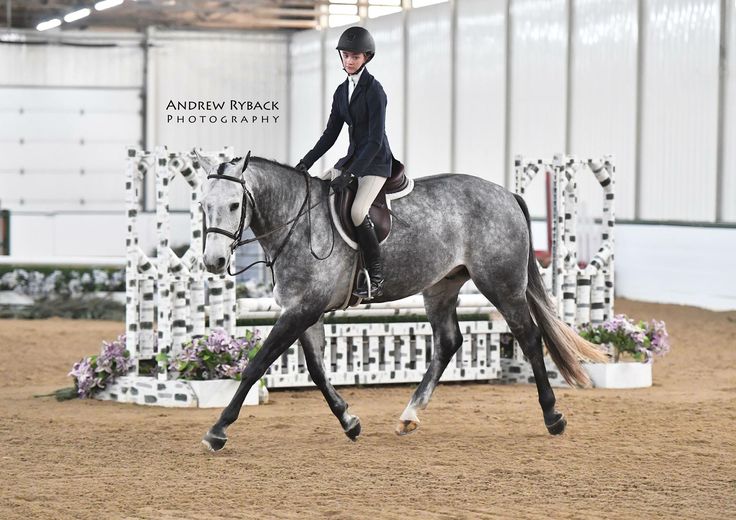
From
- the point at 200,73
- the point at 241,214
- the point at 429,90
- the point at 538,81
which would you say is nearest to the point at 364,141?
the point at 241,214

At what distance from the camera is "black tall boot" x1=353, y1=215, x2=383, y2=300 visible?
21.7 feet

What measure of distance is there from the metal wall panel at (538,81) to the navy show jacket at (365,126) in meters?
12.6

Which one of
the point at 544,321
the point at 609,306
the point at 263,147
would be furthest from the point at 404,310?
the point at 263,147

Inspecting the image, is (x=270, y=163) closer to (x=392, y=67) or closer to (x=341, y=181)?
(x=341, y=181)

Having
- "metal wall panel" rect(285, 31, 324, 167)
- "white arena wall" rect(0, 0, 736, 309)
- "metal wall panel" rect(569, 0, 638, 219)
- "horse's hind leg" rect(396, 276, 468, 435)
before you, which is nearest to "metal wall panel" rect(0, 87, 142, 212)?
"white arena wall" rect(0, 0, 736, 309)

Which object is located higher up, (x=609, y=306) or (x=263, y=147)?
(x=263, y=147)

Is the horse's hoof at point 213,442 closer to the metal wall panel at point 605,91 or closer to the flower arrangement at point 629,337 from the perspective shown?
the flower arrangement at point 629,337

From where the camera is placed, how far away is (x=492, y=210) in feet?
24.0

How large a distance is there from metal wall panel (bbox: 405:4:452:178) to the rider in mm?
15170

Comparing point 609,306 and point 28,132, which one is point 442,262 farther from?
point 28,132

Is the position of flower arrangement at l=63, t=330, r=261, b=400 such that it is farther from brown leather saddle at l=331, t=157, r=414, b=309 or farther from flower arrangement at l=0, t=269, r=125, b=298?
flower arrangement at l=0, t=269, r=125, b=298

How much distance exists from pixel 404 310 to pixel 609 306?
66.5 inches

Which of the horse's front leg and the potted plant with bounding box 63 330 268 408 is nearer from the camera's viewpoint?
the horse's front leg

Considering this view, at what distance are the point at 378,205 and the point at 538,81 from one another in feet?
43.1
